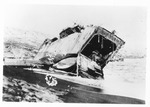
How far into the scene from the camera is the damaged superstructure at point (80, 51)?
1544 mm

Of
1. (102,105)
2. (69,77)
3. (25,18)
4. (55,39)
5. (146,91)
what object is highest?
(25,18)

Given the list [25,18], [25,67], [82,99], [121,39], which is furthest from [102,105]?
[25,18]

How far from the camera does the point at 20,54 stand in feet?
5.06

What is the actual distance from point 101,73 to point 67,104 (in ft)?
1.11

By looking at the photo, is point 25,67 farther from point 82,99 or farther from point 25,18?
point 82,99

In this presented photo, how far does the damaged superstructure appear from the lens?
60.8 inches

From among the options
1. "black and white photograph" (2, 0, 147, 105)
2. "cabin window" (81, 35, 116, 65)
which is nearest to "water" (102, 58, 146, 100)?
"black and white photograph" (2, 0, 147, 105)

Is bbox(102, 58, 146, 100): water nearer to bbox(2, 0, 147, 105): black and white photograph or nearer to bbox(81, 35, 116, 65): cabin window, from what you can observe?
bbox(2, 0, 147, 105): black and white photograph

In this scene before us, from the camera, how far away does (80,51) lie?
1.55 m

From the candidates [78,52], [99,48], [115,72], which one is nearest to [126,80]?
[115,72]

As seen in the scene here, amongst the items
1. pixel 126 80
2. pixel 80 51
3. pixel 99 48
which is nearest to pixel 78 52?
pixel 80 51

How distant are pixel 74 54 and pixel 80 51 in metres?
0.05

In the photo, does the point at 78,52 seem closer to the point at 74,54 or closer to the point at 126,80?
the point at 74,54

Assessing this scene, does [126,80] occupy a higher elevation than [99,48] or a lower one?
lower
